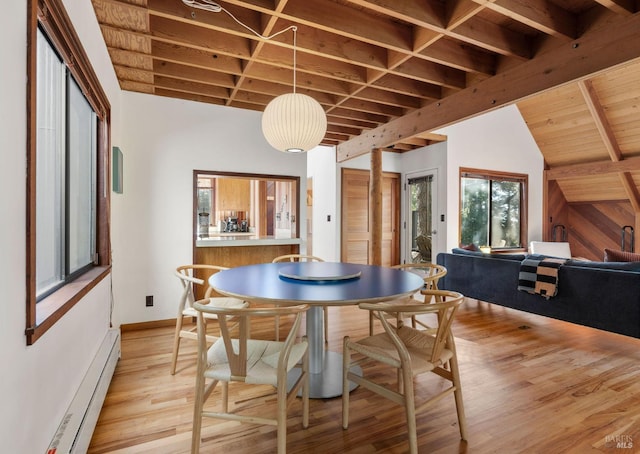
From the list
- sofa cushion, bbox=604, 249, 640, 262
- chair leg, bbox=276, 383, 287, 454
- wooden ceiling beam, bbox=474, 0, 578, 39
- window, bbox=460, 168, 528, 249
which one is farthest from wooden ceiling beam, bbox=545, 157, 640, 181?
chair leg, bbox=276, 383, 287, 454

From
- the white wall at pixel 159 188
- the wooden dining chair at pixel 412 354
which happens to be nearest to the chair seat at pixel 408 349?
the wooden dining chair at pixel 412 354

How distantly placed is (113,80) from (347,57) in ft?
6.70

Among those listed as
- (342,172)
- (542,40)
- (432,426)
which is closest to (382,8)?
(542,40)

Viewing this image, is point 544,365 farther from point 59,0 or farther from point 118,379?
point 59,0

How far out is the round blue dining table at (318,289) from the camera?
1680 mm

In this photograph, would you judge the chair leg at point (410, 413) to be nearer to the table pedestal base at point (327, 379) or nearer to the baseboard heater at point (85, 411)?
the table pedestal base at point (327, 379)

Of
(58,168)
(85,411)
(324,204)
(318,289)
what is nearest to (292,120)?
(318,289)

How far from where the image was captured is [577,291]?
9.96 ft

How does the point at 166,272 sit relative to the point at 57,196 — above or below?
below

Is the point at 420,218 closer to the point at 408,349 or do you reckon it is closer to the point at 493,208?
the point at 493,208

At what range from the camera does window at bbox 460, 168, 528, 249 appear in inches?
239

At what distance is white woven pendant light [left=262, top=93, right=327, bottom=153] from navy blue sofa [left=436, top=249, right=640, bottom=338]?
2.64 metres

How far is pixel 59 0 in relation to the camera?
1.44 metres

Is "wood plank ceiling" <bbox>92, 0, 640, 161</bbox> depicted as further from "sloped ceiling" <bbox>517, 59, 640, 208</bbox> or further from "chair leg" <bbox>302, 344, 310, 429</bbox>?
"sloped ceiling" <bbox>517, 59, 640, 208</bbox>
